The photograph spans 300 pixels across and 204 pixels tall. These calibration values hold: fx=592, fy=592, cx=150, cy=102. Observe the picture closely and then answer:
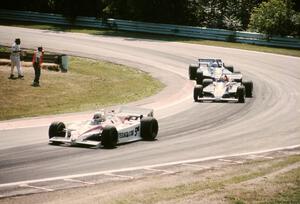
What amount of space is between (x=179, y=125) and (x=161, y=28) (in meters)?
30.9

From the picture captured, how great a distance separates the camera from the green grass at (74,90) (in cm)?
2445

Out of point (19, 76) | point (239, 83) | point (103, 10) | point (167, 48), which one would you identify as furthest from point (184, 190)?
point (103, 10)

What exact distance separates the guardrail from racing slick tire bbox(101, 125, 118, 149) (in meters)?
30.8

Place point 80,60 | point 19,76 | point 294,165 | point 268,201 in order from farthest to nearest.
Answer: point 80,60 → point 19,76 → point 294,165 → point 268,201

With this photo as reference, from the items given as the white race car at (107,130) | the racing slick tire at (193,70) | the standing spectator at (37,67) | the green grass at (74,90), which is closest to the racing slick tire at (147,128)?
the white race car at (107,130)

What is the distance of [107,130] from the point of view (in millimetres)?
16609

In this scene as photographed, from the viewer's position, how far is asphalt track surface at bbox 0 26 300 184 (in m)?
15.2

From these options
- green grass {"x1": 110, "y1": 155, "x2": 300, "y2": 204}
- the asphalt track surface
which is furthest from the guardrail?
green grass {"x1": 110, "y1": 155, "x2": 300, "y2": 204}

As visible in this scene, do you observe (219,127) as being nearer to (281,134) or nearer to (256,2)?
(281,134)

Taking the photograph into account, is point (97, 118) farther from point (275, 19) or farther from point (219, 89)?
point (275, 19)

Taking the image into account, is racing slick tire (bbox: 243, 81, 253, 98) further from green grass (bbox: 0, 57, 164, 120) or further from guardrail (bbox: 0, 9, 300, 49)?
guardrail (bbox: 0, 9, 300, 49)

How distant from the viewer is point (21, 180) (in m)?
13.1

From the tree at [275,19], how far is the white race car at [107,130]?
29.4 metres

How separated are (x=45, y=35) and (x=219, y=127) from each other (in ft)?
95.5
